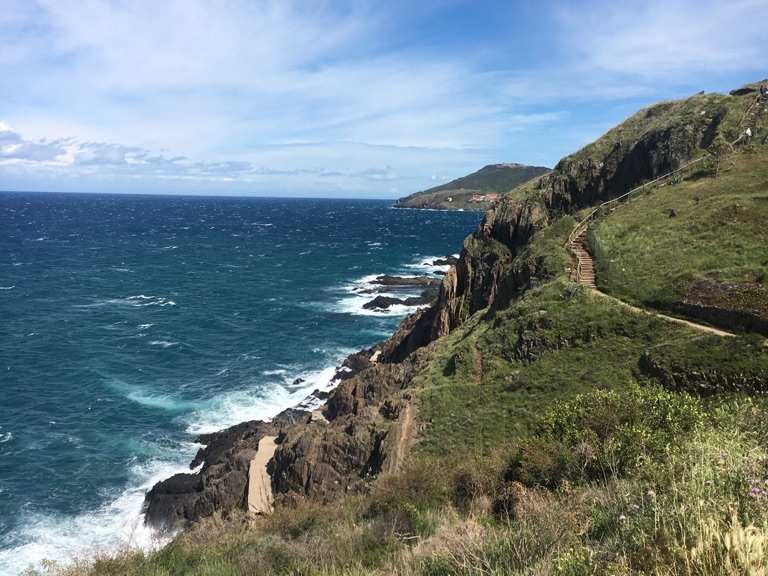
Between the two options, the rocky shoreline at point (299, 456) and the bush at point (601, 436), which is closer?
the bush at point (601, 436)

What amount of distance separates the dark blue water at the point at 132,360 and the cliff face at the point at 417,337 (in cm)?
403

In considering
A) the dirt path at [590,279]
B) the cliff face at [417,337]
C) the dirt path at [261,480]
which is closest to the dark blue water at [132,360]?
the cliff face at [417,337]

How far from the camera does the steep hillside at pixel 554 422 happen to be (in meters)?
9.05

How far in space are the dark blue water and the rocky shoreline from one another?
2057 mm

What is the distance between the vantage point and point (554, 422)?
57.7ft

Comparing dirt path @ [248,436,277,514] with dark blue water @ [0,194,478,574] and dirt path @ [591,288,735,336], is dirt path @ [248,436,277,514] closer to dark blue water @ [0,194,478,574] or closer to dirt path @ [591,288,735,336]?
dark blue water @ [0,194,478,574]

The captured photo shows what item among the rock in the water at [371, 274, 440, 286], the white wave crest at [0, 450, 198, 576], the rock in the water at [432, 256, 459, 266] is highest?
the rock in the water at [432, 256, 459, 266]

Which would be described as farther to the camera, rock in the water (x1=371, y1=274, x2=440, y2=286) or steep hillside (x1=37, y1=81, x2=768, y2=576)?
rock in the water (x1=371, y1=274, x2=440, y2=286)

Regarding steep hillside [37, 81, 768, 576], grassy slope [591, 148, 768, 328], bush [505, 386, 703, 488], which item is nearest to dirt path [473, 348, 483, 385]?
steep hillside [37, 81, 768, 576]

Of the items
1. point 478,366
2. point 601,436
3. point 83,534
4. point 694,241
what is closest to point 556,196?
point 694,241

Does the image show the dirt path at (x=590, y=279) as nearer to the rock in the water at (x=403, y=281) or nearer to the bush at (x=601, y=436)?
the bush at (x=601, y=436)

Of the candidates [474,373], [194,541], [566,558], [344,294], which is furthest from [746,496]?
[344,294]

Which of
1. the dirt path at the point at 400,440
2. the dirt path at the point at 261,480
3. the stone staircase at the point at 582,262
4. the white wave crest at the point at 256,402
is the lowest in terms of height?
the white wave crest at the point at 256,402

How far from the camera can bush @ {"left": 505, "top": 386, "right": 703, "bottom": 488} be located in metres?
14.5
